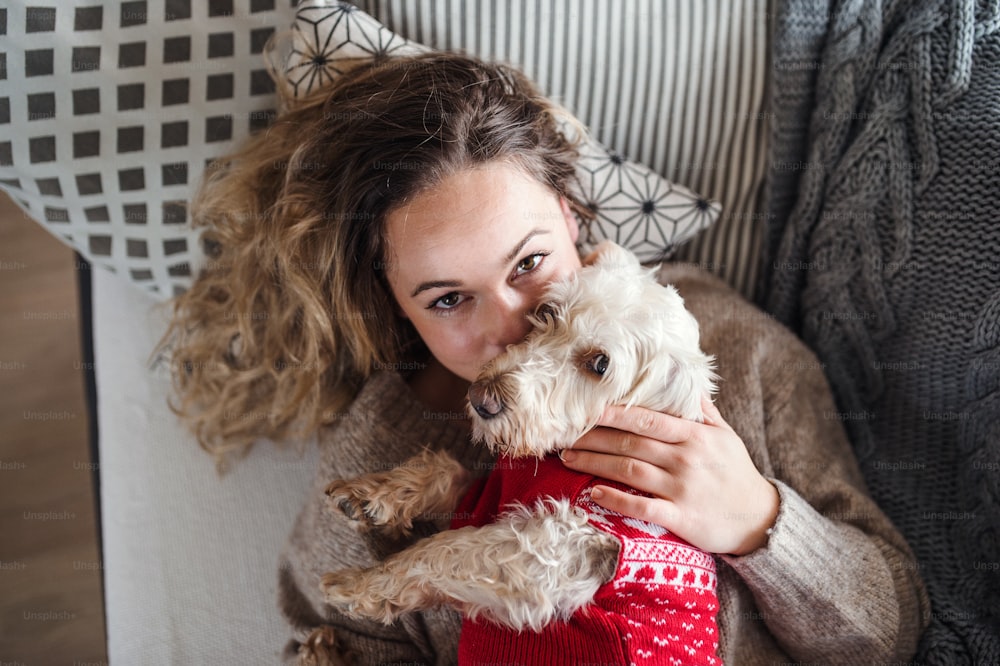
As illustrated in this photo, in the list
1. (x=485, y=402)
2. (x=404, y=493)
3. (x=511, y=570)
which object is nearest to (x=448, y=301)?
(x=485, y=402)

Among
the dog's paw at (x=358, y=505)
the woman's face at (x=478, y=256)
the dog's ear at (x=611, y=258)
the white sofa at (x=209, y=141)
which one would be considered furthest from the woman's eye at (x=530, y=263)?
the white sofa at (x=209, y=141)

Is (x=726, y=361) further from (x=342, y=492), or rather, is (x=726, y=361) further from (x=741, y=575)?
(x=342, y=492)

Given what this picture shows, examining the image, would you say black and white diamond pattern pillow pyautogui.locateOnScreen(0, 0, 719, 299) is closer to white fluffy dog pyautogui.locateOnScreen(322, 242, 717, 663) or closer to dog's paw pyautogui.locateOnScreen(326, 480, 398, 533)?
white fluffy dog pyautogui.locateOnScreen(322, 242, 717, 663)

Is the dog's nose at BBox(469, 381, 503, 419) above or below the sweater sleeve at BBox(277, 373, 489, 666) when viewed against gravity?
above

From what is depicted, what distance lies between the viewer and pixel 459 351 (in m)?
1.42

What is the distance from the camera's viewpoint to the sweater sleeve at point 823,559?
4.49ft

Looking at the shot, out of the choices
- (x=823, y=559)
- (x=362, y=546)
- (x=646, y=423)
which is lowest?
(x=362, y=546)

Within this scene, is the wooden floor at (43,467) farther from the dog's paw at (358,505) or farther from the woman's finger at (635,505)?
the woman's finger at (635,505)

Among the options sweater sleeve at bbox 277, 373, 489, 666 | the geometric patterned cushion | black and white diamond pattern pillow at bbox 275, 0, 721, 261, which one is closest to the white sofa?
the geometric patterned cushion

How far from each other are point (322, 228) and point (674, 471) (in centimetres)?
92

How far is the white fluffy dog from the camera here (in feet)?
3.93

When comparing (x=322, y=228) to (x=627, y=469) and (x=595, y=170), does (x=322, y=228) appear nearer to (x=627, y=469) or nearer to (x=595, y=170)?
(x=595, y=170)

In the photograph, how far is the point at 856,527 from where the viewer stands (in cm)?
152

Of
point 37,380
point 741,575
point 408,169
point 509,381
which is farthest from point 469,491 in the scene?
point 37,380
